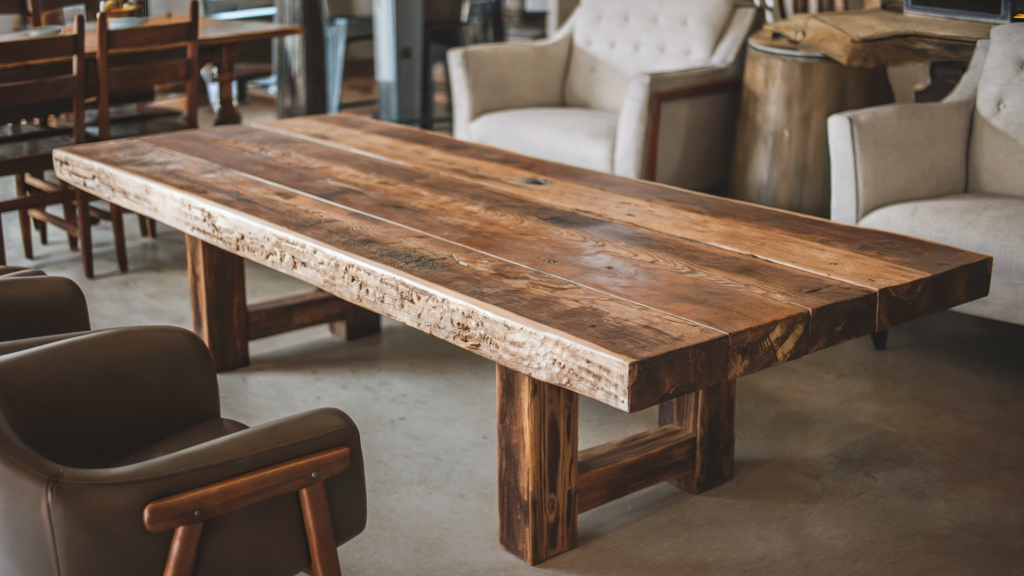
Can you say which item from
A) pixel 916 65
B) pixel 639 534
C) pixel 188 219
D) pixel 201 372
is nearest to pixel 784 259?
pixel 639 534

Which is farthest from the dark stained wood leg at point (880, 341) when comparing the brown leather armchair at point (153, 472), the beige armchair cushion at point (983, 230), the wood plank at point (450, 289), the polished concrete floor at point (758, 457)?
the brown leather armchair at point (153, 472)

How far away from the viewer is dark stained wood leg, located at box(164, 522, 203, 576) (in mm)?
1188

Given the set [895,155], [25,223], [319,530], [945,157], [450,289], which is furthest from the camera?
[25,223]

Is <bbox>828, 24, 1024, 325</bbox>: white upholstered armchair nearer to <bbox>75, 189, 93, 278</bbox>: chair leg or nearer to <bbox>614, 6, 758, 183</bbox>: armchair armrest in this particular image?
<bbox>614, 6, 758, 183</bbox>: armchair armrest

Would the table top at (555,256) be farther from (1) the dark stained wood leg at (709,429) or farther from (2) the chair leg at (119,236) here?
(2) the chair leg at (119,236)

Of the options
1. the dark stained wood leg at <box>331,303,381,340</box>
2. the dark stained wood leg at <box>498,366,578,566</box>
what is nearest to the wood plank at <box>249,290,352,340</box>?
the dark stained wood leg at <box>331,303,381,340</box>

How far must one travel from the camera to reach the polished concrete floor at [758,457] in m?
1.85

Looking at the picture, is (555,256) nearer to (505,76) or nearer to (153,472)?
(153,472)

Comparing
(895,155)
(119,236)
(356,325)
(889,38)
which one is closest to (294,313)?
(356,325)

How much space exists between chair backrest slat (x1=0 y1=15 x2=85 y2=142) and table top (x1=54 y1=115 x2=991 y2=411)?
58 centimetres

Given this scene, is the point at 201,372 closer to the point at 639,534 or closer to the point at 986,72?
the point at 639,534

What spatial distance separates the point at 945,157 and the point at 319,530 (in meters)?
2.33

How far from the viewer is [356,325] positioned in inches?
116

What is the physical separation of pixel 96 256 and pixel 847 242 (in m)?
2.86
